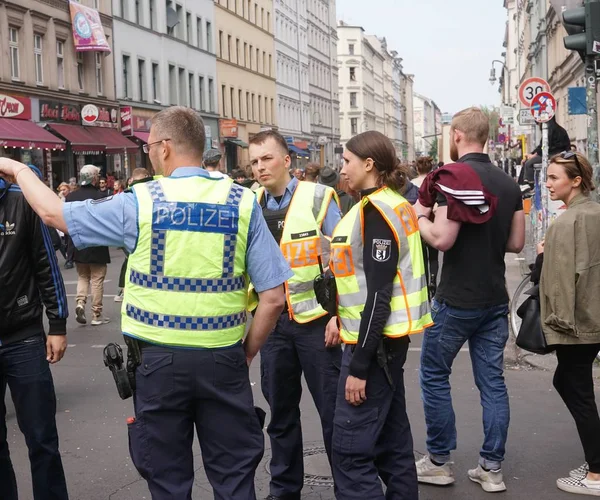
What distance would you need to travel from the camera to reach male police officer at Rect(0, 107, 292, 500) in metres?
3.62

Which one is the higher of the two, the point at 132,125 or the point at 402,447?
the point at 132,125

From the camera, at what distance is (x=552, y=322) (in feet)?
17.7

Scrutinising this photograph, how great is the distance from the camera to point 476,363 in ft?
18.1

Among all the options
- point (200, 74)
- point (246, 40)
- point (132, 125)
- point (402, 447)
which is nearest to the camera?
point (402, 447)

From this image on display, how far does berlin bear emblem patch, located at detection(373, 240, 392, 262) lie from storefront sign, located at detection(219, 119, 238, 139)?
2060 inches

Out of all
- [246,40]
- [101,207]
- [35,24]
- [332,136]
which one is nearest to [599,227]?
[101,207]

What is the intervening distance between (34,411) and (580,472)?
3.07 meters

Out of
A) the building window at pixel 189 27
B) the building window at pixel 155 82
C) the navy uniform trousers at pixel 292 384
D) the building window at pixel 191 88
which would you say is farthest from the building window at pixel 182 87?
the navy uniform trousers at pixel 292 384

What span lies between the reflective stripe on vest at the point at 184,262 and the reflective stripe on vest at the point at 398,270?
0.86 metres

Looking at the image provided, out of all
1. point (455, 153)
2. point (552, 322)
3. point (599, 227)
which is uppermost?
point (455, 153)

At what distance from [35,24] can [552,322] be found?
3080 cm

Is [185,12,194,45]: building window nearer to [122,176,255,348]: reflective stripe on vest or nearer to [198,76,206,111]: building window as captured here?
[198,76,206,111]: building window

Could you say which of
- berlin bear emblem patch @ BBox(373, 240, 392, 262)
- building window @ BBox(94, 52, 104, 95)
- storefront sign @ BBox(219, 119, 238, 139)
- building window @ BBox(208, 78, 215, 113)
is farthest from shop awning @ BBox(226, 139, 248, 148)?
berlin bear emblem patch @ BBox(373, 240, 392, 262)

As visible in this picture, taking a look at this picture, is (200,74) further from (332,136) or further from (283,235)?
(283,235)
